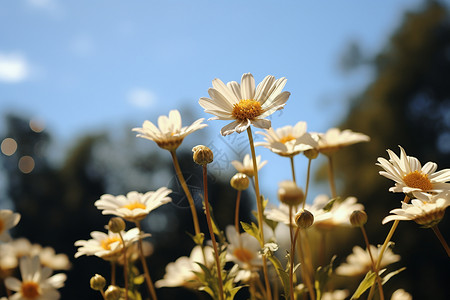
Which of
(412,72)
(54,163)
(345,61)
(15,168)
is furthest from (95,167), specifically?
(412,72)

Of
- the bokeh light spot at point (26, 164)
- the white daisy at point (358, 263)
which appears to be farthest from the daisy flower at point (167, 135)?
the bokeh light spot at point (26, 164)

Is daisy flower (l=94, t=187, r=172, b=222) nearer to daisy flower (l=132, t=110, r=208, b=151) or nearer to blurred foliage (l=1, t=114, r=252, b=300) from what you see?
daisy flower (l=132, t=110, r=208, b=151)

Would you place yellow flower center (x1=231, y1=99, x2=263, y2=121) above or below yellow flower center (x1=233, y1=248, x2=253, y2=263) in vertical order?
above

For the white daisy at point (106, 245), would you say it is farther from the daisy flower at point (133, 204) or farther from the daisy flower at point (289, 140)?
the daisy flower at point (289, 140)

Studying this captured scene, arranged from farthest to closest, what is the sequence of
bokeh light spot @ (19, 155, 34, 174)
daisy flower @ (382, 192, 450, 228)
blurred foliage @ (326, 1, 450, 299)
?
bokeh light spot @ (19, 155, 34, 174)
blurred foliage @ (326, 1, 450, 299)
daisy flower @ (382, 192, 450, 228)

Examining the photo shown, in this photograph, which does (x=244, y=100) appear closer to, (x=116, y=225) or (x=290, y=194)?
(x=290, y=194)

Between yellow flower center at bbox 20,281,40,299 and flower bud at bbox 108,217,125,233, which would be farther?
yellow flower center at bbox 20,281,40,299

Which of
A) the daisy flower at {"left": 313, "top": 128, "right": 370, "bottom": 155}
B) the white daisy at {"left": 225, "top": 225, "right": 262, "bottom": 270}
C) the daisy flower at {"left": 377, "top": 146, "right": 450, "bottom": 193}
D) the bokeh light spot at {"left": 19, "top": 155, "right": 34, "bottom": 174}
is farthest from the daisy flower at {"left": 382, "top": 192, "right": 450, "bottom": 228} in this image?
the bokeh light spot at {"left": 19, "top": 155, "right": 34, "bottom": 174}
